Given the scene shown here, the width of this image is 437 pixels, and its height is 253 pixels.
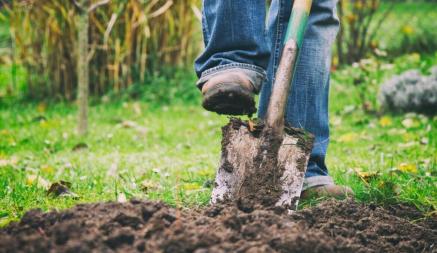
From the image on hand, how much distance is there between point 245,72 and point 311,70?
359 mm

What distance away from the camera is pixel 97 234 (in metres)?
1.29

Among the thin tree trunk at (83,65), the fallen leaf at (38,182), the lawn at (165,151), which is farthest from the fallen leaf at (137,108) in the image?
the fallen leaf at (38,182)

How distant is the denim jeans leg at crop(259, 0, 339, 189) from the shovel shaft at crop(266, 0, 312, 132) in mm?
182

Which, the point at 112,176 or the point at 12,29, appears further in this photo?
the point at 12,29

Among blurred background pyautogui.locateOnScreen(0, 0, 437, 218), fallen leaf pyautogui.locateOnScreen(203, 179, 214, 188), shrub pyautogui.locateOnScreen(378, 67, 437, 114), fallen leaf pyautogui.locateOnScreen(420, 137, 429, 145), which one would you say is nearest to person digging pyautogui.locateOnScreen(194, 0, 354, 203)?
blurred background pyautogui.locateOnScreen(0, 0, 437, 218)

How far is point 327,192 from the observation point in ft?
6.49

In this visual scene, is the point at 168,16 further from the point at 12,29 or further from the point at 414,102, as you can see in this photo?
the point at 414,102

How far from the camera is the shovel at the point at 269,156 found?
170 cm

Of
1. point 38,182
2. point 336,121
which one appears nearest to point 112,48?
point 336,121

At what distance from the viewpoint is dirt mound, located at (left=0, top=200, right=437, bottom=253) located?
1.27 m

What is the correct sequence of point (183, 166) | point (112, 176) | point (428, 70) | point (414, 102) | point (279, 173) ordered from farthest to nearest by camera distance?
point (428, 70) → point (414, 102) → point (183, 166) → point (112, 176) → point (279, 173)

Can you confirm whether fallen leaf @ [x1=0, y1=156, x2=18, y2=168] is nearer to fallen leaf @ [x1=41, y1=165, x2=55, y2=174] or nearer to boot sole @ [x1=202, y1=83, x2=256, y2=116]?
fallen leaf @ [x1=41, y1=165, x2=55, y2=174]

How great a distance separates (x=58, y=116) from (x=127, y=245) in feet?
12.6

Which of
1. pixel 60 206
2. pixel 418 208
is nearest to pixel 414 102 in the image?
pixel 418 208
